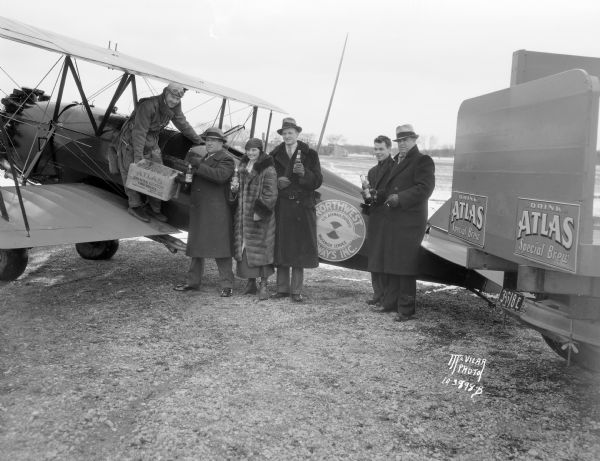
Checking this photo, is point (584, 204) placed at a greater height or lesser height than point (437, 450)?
greater

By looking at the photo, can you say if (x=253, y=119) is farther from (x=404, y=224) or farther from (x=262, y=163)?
(x=404, y=224)

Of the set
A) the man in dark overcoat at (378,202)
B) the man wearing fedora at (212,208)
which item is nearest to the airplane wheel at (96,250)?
the man wearing fedora at (212,208)

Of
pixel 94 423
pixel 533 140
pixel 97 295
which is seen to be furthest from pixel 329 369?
pixel 97 295

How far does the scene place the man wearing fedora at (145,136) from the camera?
6.04m

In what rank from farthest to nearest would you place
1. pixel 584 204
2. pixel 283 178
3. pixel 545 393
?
pixel 283 178 < pixel 545 393 < pixel 584 204

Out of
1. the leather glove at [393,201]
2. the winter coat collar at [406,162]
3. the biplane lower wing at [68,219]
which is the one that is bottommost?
the biplane lower wing at [68,219]

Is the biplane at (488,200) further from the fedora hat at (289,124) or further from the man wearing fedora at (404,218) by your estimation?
the fedora hat at (289,124)

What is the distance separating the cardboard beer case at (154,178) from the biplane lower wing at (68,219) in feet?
1.49

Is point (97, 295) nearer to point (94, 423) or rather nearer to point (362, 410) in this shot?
point (94, 423)

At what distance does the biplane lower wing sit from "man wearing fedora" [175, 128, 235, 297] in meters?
0.49

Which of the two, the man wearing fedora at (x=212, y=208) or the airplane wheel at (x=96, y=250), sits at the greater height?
the man wearing fedora at (x=212, y=208)

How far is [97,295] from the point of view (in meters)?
5.98

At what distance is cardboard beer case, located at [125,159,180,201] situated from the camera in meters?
5.87

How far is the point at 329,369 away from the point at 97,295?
3.02 metres
